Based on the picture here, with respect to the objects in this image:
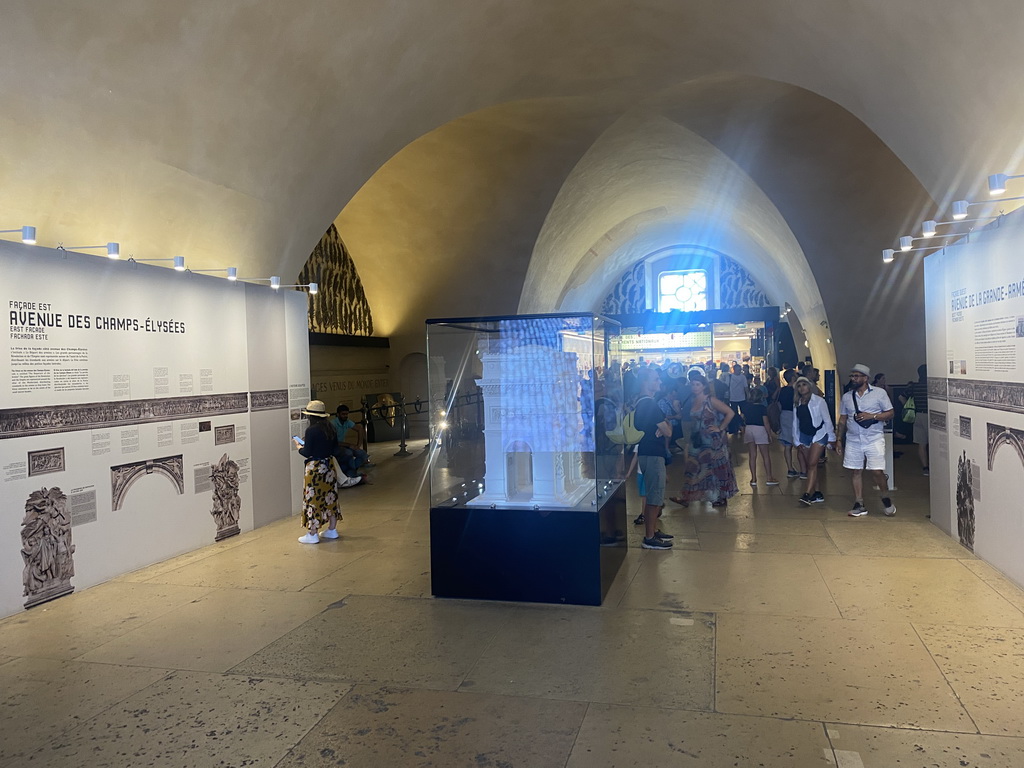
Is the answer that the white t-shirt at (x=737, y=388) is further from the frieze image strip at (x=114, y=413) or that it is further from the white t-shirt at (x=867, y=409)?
the frieze image strip at (x=114, y=413)

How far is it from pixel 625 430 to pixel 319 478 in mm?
3110

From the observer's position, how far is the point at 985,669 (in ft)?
13.4

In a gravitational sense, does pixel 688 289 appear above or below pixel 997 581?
above

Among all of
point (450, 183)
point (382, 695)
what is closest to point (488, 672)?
point (382, 695)

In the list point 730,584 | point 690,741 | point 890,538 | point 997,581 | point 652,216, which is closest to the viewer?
point 690,741

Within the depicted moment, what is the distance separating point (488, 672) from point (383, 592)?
1793mm

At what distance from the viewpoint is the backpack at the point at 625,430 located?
6.39 meters

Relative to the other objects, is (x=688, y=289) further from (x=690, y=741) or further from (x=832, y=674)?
(x=690, y=741)

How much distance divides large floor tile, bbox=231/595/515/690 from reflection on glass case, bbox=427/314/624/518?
81 cm

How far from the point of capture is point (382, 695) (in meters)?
3.96

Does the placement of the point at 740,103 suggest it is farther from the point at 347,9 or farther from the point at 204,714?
the point at 204,714

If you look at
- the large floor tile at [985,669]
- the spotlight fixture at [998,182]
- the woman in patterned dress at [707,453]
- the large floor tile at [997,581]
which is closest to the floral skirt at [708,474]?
the woman in patterned dress at [707,453]

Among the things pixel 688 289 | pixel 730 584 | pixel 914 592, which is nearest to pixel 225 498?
pixel 730 584

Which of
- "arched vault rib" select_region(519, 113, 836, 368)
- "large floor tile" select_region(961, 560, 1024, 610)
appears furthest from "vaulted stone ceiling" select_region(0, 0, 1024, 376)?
"large floor tile" select_region(961, 560, 1024, 610)
